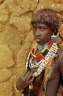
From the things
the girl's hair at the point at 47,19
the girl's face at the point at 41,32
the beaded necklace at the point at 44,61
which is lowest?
the beaded necklace at the point at 44,61

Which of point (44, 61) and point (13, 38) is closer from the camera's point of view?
point (44, 61)

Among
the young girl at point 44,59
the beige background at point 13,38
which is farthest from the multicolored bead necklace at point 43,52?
the beige background at point 13,38

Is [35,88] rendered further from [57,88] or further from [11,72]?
[11,72]

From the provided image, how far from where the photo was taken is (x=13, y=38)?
3184 millimetres

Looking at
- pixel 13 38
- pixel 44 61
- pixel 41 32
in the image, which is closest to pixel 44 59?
pixel 44 61

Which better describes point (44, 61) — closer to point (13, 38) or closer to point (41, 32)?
point (41, 32)

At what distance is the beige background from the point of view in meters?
3.15

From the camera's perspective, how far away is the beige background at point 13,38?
315 cm

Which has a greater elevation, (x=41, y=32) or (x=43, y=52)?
(x=41, y=32)

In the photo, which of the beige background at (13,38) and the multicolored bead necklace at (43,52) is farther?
the beige background at (13,38)

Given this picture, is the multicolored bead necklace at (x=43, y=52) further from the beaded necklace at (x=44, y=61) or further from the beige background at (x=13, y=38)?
the beige background at (x=13, y=38)

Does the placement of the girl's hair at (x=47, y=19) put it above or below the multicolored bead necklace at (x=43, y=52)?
above

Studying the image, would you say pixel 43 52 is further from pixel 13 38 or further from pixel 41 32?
pixel 13 38

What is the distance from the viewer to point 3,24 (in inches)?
126
